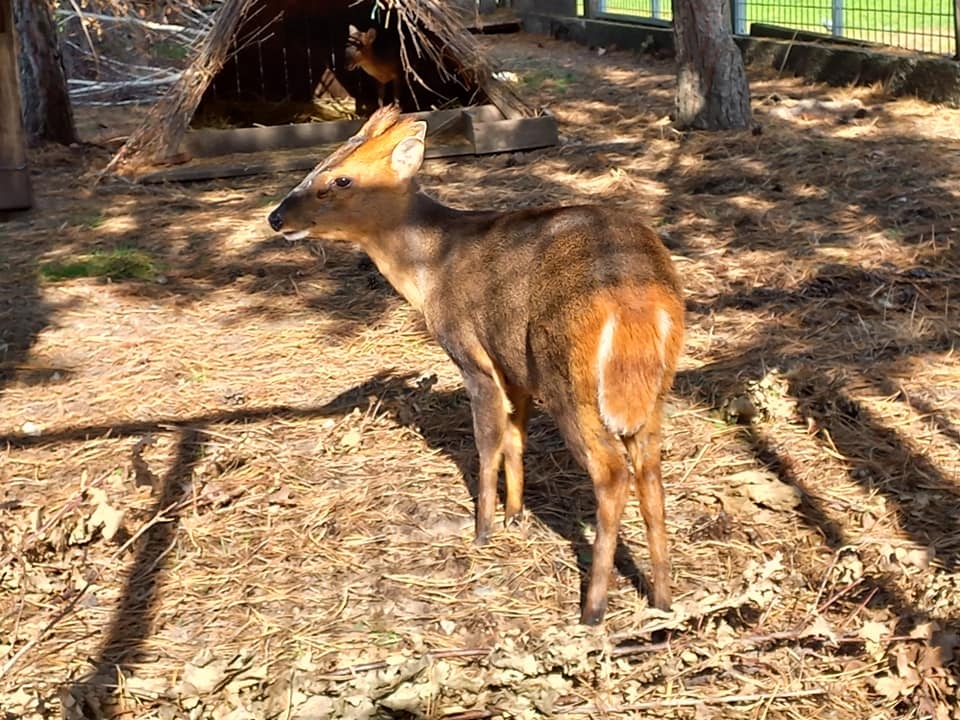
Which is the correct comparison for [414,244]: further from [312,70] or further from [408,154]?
[312,70]

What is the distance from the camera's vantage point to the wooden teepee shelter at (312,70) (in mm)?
10094

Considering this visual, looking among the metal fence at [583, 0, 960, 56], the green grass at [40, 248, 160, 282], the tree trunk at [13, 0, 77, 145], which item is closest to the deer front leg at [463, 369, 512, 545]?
the green grass at [40, 248, 160, 282]

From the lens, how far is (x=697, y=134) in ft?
34.0

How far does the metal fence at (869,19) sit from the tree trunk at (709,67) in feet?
5.60

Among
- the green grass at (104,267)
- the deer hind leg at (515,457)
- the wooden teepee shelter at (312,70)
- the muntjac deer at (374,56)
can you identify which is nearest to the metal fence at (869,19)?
the wooden teepee shelter at (312,70)

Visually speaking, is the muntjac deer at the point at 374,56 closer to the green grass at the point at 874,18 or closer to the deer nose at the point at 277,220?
the green grass at the point at 874,18

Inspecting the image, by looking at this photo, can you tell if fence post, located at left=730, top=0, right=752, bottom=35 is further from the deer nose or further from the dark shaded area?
the deer nose

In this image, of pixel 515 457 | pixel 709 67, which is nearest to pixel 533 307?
pixel 515 457

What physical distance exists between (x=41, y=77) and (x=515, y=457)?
7.97 meters

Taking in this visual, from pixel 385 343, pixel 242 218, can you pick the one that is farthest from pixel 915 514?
pixel 242 218

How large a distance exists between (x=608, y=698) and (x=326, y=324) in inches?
143

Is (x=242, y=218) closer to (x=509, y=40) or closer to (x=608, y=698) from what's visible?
(x=608, y=698)

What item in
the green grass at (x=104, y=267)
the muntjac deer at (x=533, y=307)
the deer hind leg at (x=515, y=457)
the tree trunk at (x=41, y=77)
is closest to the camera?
the muntjac deer at (x=533, y=307)

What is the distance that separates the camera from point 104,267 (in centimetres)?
793
